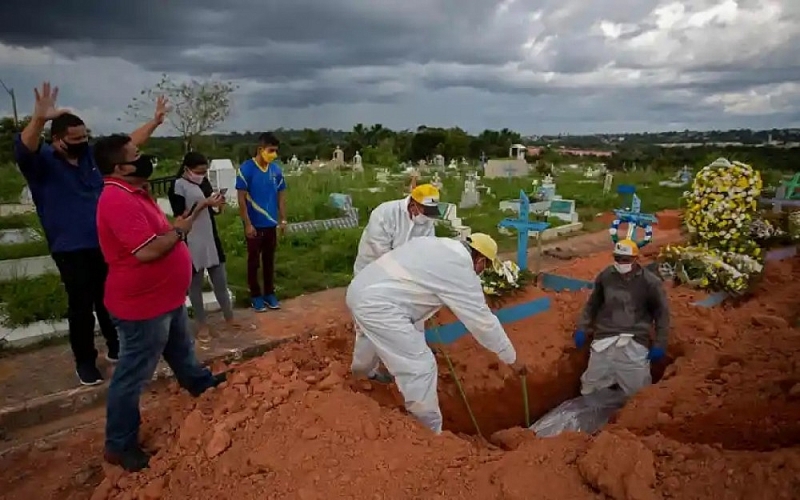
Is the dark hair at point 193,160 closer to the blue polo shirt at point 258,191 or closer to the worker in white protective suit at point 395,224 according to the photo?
the blue polo shirt at point 258,191

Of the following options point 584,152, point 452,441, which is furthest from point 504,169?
point 452,441

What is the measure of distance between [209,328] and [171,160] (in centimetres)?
1713

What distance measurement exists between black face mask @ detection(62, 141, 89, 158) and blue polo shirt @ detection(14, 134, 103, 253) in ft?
0.14

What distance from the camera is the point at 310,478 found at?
2.85 m

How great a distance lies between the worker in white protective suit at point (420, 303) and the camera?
3.49 m

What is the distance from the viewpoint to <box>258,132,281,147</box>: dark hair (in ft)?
18.4

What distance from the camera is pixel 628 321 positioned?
185 inches

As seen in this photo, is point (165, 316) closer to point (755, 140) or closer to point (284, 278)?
point (284, 278)

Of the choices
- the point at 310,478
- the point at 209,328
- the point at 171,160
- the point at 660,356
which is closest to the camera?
the point at 310,478

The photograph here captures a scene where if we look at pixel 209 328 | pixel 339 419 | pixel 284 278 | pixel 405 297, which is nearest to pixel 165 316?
pixel 339 419

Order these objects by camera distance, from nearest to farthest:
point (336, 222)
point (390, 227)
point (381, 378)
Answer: point (381, 378), point (390, 227), point (336, 222)

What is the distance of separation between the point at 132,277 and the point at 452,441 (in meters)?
1.82

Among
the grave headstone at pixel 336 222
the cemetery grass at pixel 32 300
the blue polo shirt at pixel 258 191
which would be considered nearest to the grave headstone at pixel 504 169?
the grave headstone at pixel 336 222

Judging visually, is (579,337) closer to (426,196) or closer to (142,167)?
(426,196)
